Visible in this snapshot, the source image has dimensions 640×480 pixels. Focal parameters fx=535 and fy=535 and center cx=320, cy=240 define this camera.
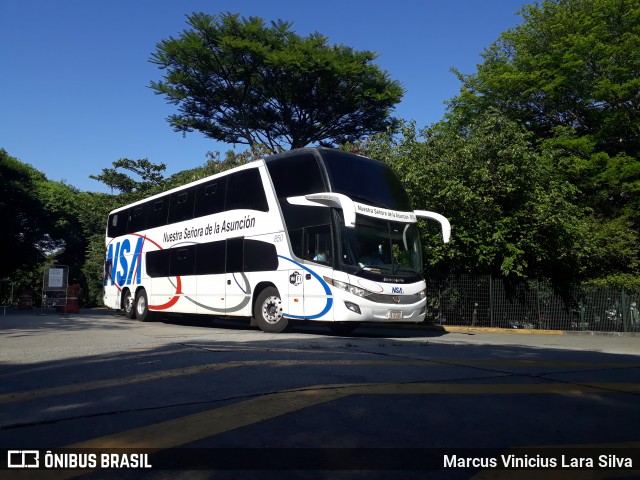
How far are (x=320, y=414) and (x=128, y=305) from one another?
17078 mm

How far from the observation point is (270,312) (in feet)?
42.6

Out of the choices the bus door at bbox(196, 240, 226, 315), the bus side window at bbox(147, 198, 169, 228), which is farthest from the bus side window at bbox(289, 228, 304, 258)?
the bus side window at bbox(147, 198, 169, 228)

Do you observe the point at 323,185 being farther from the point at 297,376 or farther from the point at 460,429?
the point at 460,429

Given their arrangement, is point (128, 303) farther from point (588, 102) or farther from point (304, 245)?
point (588, 102)

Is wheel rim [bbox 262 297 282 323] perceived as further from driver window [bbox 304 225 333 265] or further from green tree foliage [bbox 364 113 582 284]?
green tree foliage [bbox 364 113 582 284]

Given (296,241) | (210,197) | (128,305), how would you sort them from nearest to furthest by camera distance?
1. (296,241)
2. (210,197)
3. (128,305)

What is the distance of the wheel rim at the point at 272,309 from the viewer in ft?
41.7

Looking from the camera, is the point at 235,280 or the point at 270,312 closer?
the point at 270,312

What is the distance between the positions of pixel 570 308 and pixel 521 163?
524cm

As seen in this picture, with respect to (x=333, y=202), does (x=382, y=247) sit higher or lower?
lower

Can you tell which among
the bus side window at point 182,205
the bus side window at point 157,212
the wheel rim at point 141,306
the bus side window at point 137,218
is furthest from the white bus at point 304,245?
the bus side window at point 137,218

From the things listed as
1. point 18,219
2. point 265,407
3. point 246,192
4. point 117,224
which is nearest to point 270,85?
point 117,224

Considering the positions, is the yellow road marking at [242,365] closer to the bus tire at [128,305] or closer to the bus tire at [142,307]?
the bus tire at [142,307]

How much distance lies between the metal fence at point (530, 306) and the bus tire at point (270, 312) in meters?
7.43
